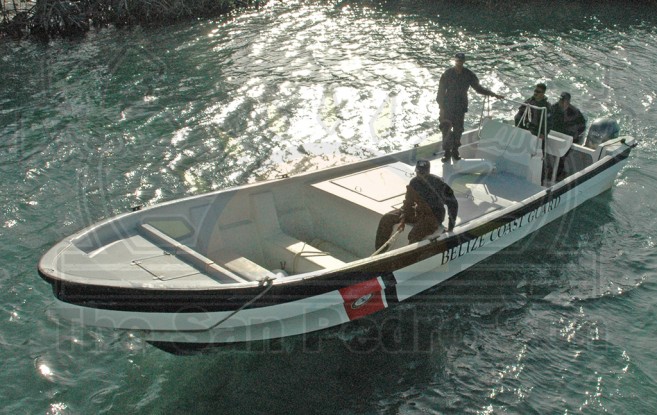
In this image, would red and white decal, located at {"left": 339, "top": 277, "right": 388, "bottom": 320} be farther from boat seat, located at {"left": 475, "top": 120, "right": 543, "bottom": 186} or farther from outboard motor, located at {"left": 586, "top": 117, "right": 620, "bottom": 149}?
outboard motor, located at {"left": 586, "top": 117, "right": 620, "bottom": 149}

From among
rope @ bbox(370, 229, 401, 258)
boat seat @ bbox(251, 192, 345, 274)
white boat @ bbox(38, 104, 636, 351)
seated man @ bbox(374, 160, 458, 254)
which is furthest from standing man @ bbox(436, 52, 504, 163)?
boat seat @ bbox(251, 192, 345, 274)

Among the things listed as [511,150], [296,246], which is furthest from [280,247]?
[511,150]

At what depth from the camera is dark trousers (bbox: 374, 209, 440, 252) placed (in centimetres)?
1092

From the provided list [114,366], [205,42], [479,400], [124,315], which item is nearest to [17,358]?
[114,366]

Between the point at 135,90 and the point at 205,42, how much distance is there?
5.78 meters

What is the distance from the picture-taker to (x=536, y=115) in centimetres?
1412

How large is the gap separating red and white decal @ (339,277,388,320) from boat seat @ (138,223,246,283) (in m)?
1.58

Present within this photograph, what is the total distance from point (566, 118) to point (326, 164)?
579 centimetres

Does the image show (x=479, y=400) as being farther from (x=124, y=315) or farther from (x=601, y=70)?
(x=601, y=70)

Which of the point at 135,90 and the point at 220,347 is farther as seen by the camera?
the point at 135,90

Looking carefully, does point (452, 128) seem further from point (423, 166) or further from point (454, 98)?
point (423, 166)

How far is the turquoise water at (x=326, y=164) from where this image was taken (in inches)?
396

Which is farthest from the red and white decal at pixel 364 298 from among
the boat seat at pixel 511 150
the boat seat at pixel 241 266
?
the boat seat at pixel 511 150

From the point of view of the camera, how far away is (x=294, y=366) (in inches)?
410
